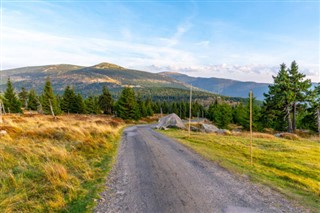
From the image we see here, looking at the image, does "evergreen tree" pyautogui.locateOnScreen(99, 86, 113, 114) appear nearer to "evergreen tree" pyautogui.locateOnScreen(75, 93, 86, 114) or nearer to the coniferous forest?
the coniferous forest

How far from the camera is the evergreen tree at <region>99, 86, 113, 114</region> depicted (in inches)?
2825

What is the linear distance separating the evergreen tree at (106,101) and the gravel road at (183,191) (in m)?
64.6

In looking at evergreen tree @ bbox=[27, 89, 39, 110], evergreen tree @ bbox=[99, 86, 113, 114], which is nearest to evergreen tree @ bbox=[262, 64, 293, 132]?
evergreen tree @ bbox=[99, 86, 113, 114]

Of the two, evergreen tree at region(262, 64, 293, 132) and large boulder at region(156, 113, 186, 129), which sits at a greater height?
evergreen tree at region(262, 64, 293, 132)

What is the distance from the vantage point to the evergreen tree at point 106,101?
7175 centimetres

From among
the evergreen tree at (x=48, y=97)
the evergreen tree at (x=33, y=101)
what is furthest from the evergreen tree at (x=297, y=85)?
the evergreen tree at (x=33, y=101)

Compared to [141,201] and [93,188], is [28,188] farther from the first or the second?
[141,201]

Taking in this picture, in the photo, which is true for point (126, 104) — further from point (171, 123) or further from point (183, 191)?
point (183, 191)

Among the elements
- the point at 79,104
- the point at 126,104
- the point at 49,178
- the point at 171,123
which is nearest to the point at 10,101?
the point at 79,104

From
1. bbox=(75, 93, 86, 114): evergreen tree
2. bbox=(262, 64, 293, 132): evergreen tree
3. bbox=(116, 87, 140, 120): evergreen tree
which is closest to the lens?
bbox=(262, 64, 293, 132): evergreen tree

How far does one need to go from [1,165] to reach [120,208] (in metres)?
6.32

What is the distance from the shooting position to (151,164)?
10.0 metres

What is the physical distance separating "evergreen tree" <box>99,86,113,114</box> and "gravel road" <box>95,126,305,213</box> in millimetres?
64642

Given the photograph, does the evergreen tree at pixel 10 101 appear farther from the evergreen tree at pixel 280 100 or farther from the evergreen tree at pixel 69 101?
the evergreen tree at pixel 280 100
